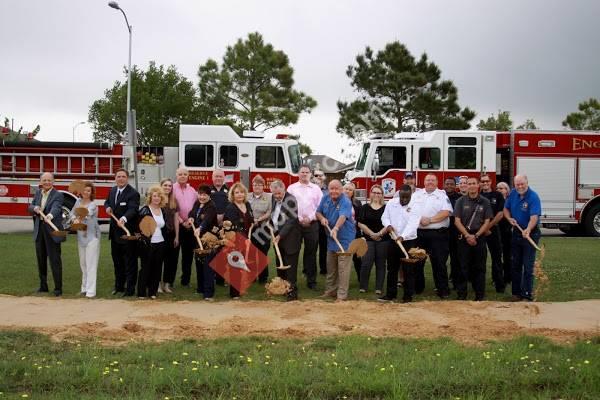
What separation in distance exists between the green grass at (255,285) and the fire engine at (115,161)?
7.47ft

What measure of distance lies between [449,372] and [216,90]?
33.0m

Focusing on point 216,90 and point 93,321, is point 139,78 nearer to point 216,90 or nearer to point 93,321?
point 216,90

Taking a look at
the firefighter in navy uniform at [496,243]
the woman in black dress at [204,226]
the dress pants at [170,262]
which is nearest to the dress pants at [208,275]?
the woman in black dress at [204,226]

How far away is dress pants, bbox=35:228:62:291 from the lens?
10000 millimetres

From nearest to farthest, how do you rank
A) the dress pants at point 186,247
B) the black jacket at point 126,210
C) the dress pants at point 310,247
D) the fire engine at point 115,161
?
the black jacket at point 126,210 < the dress pants at point 310,247 < the dress pants at point 186,247 < the fire engine at point 115,161

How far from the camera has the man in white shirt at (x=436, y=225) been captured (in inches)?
399

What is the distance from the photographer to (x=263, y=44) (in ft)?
123

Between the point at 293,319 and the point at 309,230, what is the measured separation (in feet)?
7.75

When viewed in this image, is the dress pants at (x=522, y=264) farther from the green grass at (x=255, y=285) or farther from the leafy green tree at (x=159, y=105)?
the leafy green tree at (x=159, y=105)

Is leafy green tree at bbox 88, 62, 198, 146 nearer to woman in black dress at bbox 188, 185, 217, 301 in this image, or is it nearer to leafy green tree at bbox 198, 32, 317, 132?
leafy green tree at bbox 198, 32, 317, 132

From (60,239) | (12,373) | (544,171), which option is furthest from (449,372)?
(544,171)

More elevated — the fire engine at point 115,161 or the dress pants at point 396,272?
the fire engine at point 115,161

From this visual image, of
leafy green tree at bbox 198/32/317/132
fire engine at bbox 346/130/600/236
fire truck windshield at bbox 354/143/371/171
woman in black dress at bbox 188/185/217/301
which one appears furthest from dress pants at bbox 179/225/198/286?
leafy green tree at bbox 198/32/317/132

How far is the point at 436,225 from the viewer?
10203 mm
